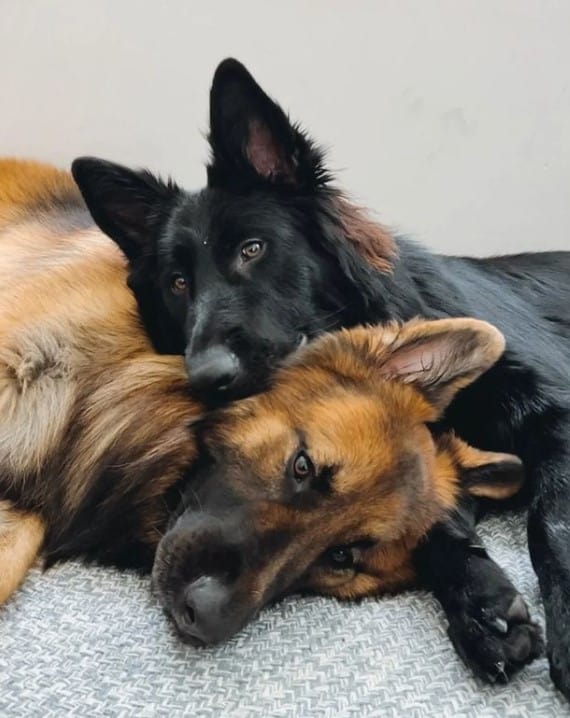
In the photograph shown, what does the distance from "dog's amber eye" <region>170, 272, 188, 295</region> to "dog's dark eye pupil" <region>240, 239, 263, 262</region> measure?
121 millimetres

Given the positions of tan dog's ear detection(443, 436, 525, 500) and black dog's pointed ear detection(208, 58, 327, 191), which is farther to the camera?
black dog's pointed ear detection(208, 58, 327, 191)

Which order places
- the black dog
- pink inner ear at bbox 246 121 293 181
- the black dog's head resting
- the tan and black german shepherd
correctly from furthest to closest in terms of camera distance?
pink inner ear at bbox 246 121 293 181
the black dog's head resting
the black dog
the tan and black german shepherd

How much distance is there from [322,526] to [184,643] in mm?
247

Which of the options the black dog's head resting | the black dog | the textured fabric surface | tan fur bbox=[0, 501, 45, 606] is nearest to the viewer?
the textured fabric surface

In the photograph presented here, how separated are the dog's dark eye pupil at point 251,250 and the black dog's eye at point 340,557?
58 cm

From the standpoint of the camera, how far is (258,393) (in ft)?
4.41

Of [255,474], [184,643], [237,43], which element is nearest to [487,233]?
[237,43]

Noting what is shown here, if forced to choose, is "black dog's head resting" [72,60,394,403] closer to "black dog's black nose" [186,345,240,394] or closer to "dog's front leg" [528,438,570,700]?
"black dog's black nose" [186,345,240,394]

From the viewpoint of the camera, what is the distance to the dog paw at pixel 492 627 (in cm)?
112

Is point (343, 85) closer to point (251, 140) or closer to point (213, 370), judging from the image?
point (251, 140)

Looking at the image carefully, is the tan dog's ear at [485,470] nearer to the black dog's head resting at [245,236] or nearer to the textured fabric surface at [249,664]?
the textured fabric surface at [249,664]

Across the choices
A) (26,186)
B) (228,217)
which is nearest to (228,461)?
(228,217)

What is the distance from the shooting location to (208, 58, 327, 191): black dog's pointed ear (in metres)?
1.57

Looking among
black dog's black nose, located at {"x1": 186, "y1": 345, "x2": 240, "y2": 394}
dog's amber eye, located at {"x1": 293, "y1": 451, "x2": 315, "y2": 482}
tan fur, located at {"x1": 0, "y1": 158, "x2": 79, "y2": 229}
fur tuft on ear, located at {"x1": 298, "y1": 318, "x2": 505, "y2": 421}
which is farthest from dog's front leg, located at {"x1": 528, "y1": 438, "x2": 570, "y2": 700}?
tan fur, located at {"x1": 0, "y1": 158, "x2": 79, "y2": 229}
